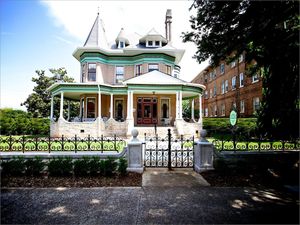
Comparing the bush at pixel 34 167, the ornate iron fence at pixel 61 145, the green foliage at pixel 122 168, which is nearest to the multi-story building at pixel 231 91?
the ornate iron fence at pixel 61 145

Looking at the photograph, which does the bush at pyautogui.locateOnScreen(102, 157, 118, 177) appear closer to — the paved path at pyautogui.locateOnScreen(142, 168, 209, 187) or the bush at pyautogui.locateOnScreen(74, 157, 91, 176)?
the bush at pyautogui.locateOnScreen(74, 157, 91, 176)

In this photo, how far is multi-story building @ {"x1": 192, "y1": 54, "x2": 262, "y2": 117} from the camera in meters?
23.6

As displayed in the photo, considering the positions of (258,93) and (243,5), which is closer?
(243,5)

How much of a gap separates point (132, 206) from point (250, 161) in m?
5.29

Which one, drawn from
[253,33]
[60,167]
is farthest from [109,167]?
[253,33]

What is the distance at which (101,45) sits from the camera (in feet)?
83.1

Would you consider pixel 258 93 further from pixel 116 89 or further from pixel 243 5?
pixel 243 5

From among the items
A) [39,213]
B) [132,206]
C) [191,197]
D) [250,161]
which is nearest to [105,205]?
[132,206]

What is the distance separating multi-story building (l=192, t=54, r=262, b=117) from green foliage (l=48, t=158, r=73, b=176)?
14850 millimetres

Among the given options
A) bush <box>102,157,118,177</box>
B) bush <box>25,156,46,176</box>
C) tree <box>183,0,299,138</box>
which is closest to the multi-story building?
tree <box>183,0,299,138</box>

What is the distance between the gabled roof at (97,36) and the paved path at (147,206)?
22.4m

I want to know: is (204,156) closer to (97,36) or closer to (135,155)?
(135,155)

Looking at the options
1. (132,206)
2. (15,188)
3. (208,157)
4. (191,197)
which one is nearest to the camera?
(132,206)

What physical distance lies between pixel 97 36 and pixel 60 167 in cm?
2238
